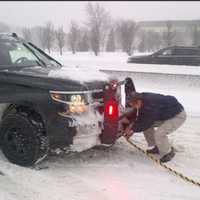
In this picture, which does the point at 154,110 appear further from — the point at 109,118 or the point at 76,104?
the point at 76,104

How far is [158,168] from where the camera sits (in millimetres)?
5859

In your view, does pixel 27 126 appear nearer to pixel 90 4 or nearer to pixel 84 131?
pixel 84 131

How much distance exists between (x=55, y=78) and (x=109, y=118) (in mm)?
824

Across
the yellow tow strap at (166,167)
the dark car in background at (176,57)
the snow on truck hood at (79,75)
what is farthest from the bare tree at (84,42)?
the snow on truck hood at (79,75)

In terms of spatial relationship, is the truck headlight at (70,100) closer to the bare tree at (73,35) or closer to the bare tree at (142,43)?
the bare tree at (73,35)

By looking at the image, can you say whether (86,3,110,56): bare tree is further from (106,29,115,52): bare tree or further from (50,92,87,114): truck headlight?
(50,92,87,114): truck headlight

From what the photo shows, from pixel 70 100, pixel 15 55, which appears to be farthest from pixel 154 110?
pixel 15 55

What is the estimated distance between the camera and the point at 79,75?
5734 mm

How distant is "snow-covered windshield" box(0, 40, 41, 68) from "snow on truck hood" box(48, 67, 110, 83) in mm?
674

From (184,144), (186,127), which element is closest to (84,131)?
(184,144)

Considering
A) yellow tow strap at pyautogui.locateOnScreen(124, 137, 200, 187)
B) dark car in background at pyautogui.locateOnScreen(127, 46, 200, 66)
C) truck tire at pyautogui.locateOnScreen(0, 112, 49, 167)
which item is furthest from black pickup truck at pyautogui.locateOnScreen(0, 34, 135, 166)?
dark car in background at pyautogui.locateOnScreen(127, 46, 200, 66)

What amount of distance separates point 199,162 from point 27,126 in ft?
7.66

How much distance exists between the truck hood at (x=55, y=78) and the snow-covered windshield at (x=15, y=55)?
0.82ft

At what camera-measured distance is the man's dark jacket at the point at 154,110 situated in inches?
235
